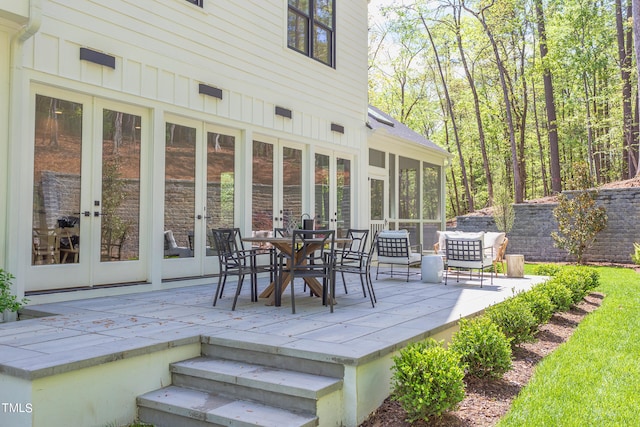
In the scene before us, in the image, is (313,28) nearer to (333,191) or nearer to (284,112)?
(284,112)

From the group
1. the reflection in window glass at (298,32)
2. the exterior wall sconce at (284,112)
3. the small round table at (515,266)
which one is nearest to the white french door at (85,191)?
the exterior wall sconce at (284,112)

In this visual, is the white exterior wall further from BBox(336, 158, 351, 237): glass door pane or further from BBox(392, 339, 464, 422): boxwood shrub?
BBox(392, 339, 464, 422): boxwood shrub

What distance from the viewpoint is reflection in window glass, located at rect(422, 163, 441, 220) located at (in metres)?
13.0

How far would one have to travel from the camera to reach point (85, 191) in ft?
18.0

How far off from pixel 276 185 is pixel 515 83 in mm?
18921

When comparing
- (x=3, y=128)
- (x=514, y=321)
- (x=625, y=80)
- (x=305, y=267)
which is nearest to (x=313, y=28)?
(x=305, y=267)

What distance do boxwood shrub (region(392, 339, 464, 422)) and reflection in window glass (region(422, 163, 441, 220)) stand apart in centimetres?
994

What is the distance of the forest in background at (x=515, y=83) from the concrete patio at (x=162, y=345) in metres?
10.5

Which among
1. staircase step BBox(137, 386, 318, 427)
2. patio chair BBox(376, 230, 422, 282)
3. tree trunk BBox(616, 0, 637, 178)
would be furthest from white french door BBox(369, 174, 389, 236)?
tree trunk BBox(616, 0, 637, 178)

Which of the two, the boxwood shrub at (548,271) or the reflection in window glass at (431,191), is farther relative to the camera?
the reflection in window glass at (431,191)

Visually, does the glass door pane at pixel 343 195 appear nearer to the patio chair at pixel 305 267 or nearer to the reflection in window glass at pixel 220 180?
the reflection in window glass at pixel 220 180

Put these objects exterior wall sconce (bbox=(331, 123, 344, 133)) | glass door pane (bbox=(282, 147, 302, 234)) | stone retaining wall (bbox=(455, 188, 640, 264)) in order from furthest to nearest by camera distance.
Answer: stone retaining wall (bbox=(455, 188, 640, 264)) → exterior wall sconce (bbox=(331, 123, 344, 133)) → glass door pane (bbox=(282, 147, 302, 234))

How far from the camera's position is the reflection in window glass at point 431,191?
13.0 m

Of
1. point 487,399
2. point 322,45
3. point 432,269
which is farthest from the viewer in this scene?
point 322,45
